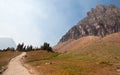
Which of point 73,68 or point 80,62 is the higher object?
point 80,62

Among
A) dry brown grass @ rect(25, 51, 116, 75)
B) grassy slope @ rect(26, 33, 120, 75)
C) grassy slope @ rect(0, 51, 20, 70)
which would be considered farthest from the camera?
grassy slope @ rect(0, 51, 20, 70)

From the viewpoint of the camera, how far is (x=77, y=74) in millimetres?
36938

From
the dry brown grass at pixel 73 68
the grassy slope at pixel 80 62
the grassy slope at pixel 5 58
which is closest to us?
the dry brown grass at pixel 73 68

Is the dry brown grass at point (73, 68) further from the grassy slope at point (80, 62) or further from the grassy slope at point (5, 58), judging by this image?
the grassy slope at point (5, 58)

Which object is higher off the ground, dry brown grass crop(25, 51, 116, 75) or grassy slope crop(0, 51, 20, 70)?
grassy slope crop(0, 51, 20, 70)

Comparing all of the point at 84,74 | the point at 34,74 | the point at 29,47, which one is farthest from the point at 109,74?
the point at 29,47

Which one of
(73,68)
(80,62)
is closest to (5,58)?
(80,62)

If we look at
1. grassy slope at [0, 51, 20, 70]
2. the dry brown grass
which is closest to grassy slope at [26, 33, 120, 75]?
the dry brown grass

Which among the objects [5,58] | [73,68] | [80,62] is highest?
[5,58]

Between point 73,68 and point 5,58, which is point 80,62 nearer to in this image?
point 73,68

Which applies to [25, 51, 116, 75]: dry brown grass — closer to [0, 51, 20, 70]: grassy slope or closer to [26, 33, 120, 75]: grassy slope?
[26, 33, 120, 75]: grassy slope

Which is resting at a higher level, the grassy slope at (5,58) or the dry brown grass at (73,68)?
the grassy slope at (5,58)

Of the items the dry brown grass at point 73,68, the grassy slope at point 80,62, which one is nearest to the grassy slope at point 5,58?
the grassy slope at point 80,62

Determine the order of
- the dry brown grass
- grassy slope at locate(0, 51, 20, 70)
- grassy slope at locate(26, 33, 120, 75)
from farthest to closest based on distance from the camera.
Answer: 1. grassy slope at locate(0, 51, 20, 70)
2. grassy slope at locate(26, 33, 120, 75)
3. the dry brown grass
